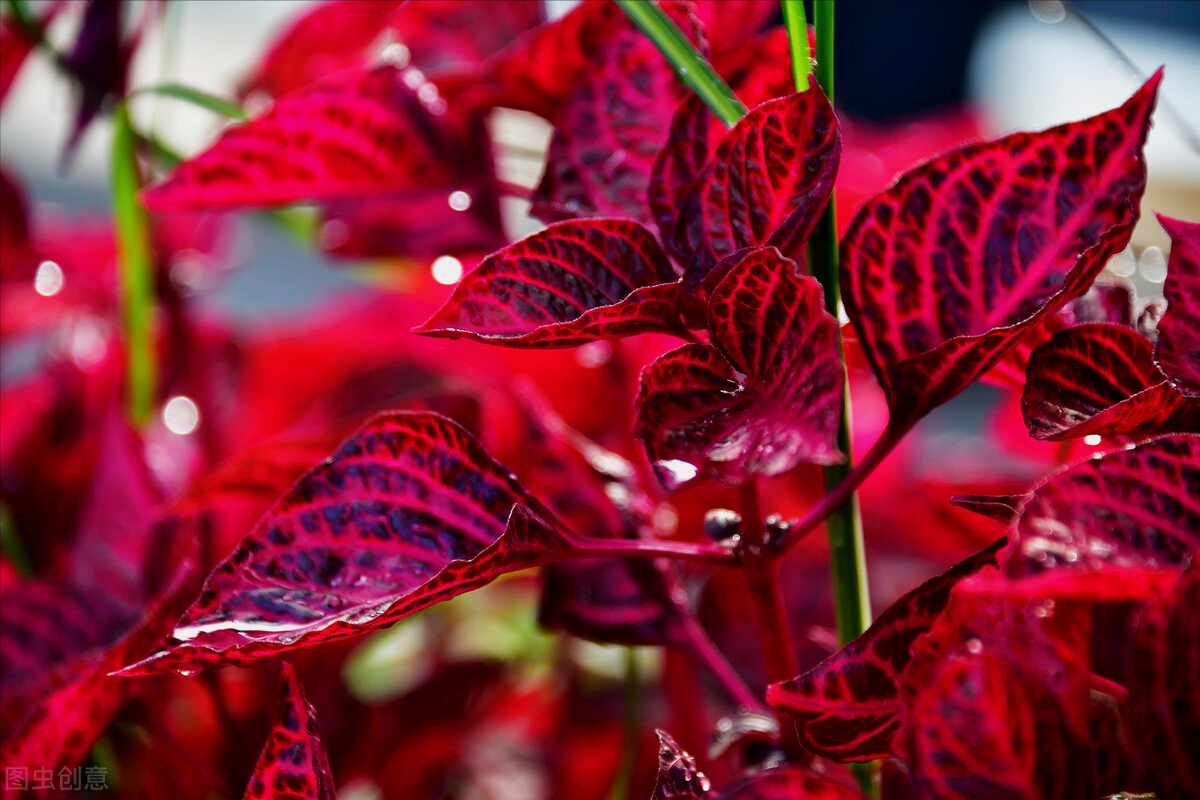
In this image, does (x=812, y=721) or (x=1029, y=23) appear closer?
(x=812, y=721)

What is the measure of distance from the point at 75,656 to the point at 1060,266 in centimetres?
37

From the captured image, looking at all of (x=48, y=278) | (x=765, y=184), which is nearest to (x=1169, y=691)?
(x=765, y=184)

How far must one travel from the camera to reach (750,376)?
0.25m

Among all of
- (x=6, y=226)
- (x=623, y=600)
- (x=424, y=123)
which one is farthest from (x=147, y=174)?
(x=623, y=600)

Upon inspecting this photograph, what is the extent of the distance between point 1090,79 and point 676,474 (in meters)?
0.66

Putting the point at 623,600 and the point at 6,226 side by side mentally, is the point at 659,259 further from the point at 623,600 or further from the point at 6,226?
the point at 6,226

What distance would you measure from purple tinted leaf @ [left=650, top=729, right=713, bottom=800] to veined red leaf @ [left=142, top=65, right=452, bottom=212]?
10.0 inches

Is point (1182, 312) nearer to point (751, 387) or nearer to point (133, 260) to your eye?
point (751, 387)

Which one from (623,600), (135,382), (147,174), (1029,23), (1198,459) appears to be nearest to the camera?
(1198,459)

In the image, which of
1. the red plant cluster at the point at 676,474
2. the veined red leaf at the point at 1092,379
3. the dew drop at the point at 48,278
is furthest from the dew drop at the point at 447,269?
the veined red leaf at the point at 1092,379

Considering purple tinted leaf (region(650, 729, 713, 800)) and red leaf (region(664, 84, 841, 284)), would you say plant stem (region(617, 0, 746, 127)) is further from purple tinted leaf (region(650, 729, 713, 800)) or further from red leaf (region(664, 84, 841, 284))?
purple tinted leaf (region(650, 729, 713, 800))

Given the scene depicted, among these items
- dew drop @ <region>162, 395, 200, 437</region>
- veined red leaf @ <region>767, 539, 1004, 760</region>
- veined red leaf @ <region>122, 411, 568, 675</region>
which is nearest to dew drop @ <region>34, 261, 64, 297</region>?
dew drop @ <region>162, 395, 200, 437</region>

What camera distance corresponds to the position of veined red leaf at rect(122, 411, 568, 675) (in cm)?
23

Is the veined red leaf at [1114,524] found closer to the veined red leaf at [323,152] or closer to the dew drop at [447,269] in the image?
the veined red leaf at [323,152]
